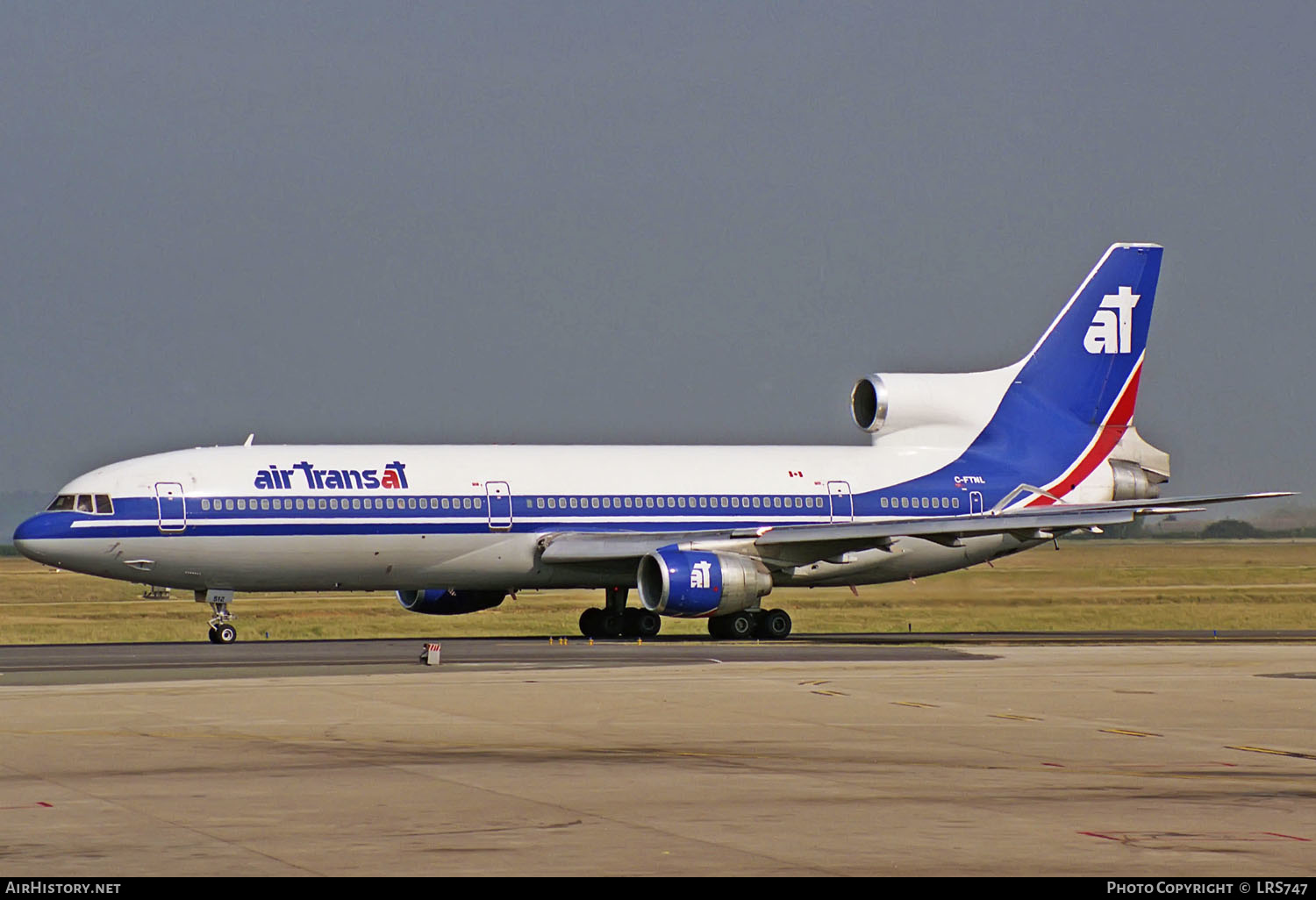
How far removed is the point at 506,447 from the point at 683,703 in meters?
18.9

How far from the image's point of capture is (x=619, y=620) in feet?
141

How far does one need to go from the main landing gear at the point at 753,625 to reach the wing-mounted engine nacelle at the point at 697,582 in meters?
1.34

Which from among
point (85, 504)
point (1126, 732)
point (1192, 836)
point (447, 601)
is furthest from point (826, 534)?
point (1192, 836)

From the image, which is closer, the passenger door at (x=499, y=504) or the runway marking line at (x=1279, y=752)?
the runway marking line at (x=1279, y=752)

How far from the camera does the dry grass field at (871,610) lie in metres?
46.3

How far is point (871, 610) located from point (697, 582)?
14.4 m

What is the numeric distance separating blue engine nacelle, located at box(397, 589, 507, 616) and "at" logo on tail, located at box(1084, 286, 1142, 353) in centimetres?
1656

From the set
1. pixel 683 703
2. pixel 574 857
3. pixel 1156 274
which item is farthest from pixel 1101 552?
pixel 574 857

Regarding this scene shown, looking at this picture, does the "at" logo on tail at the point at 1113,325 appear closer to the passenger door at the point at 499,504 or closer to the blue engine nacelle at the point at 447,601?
the passenger door at the point at 499,504

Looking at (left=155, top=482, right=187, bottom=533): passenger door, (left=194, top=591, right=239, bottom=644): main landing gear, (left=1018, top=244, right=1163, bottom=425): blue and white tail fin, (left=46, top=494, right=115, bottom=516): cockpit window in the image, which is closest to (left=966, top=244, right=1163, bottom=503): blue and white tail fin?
(left=1018, top=244, right=1163, bottom=425): blue and white tail fin

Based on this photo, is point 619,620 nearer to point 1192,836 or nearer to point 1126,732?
point 1126,732

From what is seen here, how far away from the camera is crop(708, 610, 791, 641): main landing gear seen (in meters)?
41.1

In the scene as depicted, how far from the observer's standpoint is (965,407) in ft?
152

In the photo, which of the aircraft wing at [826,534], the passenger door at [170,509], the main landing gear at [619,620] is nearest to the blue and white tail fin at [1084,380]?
the aircraft wing at [826,534]
